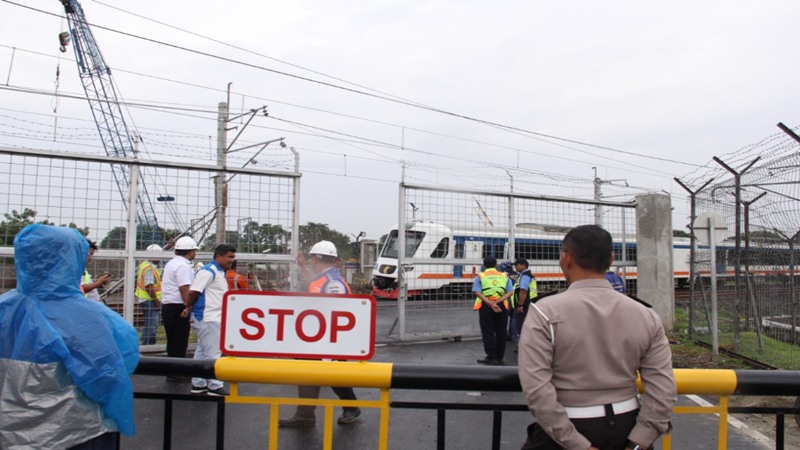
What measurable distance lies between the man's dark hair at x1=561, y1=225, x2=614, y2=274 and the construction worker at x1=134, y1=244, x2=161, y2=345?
6662 millimetres

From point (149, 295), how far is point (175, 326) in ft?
4.94

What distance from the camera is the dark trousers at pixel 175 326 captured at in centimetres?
645

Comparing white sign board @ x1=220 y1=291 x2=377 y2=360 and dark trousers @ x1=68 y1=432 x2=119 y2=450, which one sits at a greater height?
white sign board @ x1=220 y1=291 x2=377 y2=360

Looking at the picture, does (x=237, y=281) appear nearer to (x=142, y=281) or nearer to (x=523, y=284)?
(x=142, y=281)

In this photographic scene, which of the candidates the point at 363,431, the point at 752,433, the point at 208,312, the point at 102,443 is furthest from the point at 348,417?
the point at 752,433

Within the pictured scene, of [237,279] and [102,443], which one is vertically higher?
[237,279]

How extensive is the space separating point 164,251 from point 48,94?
1045 centimetres

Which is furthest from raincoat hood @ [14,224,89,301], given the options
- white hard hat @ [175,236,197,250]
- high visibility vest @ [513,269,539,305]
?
high visibility vest @ [513,269,539,305]

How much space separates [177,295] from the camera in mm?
6438

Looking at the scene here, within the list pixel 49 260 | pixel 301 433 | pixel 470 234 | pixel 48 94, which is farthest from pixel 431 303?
pixel 48 94

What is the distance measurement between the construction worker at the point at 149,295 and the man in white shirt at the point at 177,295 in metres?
1.31

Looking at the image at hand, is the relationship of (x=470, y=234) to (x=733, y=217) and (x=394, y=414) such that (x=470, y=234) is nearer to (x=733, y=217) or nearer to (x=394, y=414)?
(x=733, y=217)

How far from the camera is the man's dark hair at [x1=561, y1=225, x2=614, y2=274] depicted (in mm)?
2221

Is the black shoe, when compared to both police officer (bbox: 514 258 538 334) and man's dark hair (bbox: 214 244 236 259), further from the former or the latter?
police officer (bbox: 514 258 538 334)
